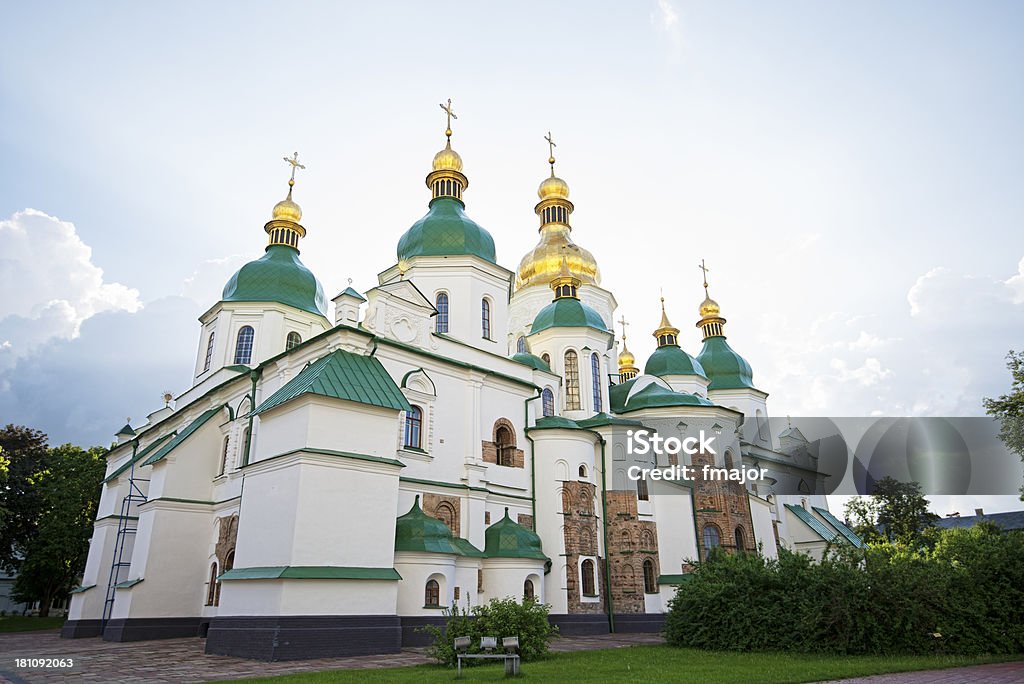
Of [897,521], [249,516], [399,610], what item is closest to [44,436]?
[249,516]

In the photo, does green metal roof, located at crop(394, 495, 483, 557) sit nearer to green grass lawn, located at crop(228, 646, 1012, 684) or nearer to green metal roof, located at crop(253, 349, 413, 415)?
green metal roof, located at crop(253, 349, 413, 415)

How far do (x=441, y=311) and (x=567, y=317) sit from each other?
6170 millimetres

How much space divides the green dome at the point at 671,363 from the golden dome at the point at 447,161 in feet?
47.1

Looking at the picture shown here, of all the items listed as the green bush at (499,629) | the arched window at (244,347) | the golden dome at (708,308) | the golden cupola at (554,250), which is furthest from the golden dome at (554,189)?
the green bush at (499,629)

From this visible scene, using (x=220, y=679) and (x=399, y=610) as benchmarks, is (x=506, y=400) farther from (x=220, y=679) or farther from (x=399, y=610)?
(x=220, y=679)

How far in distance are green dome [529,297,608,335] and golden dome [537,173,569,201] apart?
1193cm

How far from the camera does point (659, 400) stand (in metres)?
27.7

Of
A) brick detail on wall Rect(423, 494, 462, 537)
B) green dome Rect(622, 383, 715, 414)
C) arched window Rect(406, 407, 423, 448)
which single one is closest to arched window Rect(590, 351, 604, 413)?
green dome Rect(622, 383, 715, 414)

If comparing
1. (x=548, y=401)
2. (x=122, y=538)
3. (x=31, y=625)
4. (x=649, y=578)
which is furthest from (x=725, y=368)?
(x=31, y=625)

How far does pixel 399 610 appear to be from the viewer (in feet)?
53.7

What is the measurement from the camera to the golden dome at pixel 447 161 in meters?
27.5

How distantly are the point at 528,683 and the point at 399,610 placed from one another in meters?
7.58

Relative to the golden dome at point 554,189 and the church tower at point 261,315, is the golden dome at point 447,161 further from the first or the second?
the golden dome at point 554,189

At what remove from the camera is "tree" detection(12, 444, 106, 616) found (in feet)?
102
